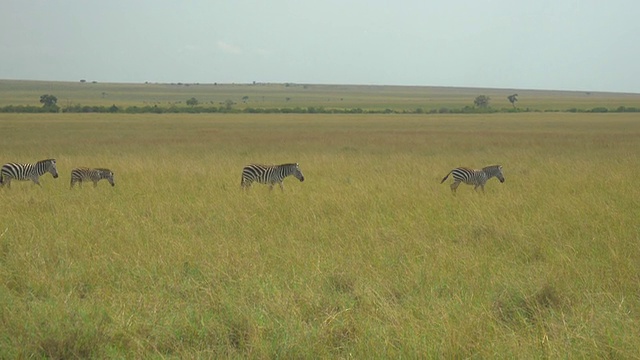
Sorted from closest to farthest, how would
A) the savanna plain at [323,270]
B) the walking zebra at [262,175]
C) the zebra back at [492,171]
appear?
the savanna plain at [323,270]
the walking zebra at [262,175]
the zebra back at [492,171]

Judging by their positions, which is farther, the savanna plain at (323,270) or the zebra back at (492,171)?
the zebra back at (492,171)

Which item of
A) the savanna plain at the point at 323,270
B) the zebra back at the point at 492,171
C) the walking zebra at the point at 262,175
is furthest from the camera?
the zebra back at the point at 492,171

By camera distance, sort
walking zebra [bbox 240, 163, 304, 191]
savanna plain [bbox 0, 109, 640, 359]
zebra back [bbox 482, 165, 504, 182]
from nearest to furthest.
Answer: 1. savanna plain [bbox 0, 109, 640, 359]
2. walking zebra [bbox 240, 163, 304, 191]
3. zebra back [bbox 482, 165, 504, 182]

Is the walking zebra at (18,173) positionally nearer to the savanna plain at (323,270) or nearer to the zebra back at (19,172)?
the zebra back at (19,172)

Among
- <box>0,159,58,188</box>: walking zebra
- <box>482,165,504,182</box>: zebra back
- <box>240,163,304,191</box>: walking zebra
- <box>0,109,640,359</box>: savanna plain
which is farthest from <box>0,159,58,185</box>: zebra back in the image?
<box>482,165,504,182</box>: zebra back

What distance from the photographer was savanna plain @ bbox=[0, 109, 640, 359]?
4.92 metres

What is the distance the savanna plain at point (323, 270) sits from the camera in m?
4.92

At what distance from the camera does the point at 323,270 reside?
696 cm

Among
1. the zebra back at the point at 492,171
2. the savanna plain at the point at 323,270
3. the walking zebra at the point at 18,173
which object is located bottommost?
the walking zebra at the point at 18,173

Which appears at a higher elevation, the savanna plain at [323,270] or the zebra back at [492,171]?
the zebra back at [492,171]

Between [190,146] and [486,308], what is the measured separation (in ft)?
78.6

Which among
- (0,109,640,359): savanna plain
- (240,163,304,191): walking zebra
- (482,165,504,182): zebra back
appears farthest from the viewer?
(482,165,504,182): zebra back

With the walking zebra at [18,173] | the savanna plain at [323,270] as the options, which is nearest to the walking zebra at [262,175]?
the savanna plain at [323,270]

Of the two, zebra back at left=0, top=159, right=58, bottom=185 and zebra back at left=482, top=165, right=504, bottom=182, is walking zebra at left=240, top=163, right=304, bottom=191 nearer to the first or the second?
zebra back at left=482, top=165, right=504, bottom=182
